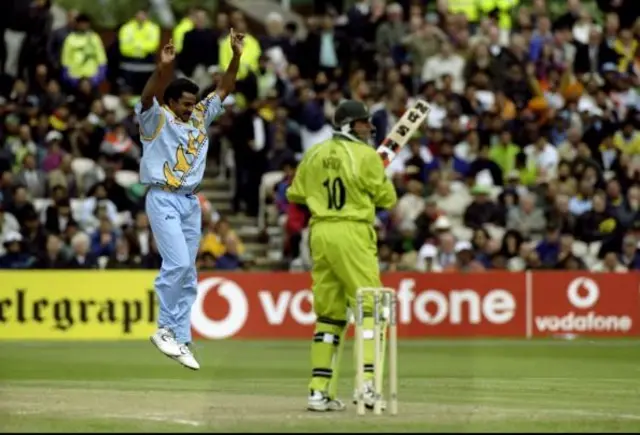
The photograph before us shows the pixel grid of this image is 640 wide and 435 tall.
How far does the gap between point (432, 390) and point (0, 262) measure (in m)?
12.2

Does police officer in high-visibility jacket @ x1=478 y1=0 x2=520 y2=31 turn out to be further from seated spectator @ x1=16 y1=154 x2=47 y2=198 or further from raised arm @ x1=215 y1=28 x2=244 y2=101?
raised arm @ x1=215 y1=28 x2=244 y2=101

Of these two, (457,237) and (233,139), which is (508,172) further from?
(233,139)

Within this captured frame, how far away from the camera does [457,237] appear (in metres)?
29.8

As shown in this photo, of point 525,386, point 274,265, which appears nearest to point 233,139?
point 274,265

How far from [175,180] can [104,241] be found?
12577 millimetres

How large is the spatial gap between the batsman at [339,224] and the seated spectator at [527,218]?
16.2 metres

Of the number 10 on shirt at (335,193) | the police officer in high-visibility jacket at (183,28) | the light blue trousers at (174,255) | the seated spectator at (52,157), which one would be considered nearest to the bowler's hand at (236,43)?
the light blue trousers at (174,255)

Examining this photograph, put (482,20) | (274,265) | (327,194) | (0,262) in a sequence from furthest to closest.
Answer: (482,20) → (274,265) → (0,262) → (327,194)

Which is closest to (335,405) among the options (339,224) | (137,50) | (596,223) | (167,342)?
(339,224)

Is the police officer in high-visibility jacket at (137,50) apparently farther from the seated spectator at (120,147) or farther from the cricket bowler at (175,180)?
the cricket bowler at (175,180)

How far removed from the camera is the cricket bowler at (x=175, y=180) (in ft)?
50.8

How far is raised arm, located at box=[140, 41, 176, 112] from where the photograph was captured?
14797 mm

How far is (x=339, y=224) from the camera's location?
1391 cm

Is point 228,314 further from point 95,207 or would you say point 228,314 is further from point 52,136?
point 52,136
